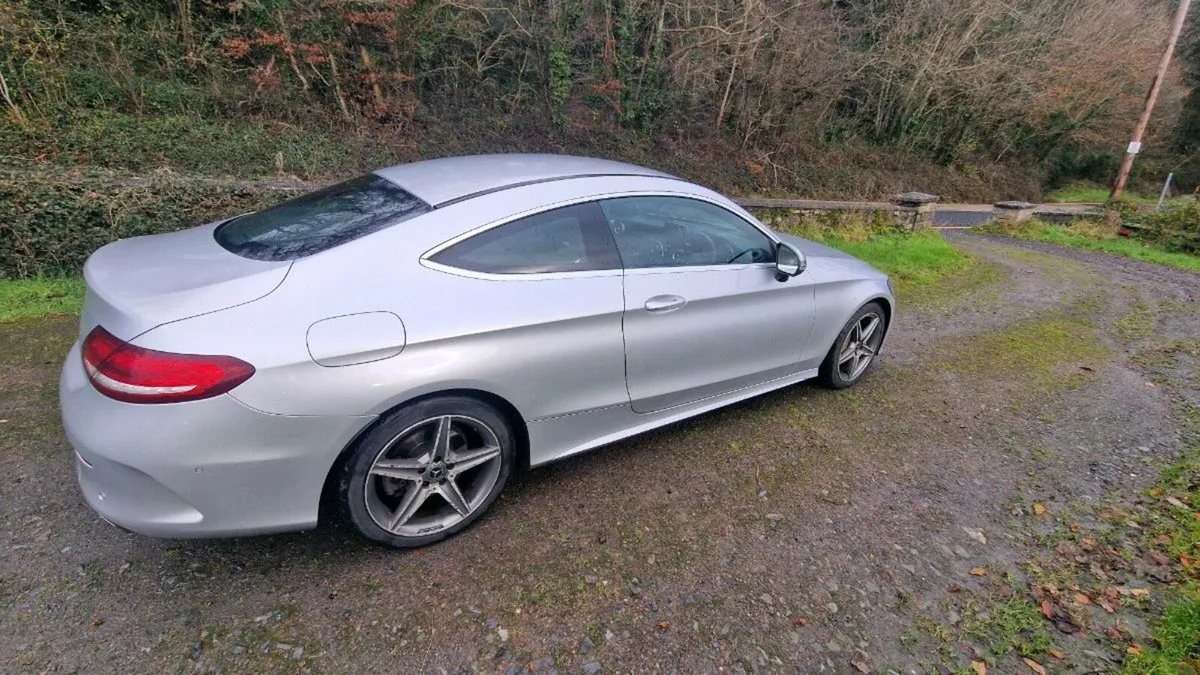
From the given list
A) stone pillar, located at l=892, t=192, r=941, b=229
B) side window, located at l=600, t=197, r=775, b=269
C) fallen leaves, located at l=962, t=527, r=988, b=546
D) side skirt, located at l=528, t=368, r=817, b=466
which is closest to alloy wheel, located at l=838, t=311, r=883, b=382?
side window, located at l=600, t=197, r=775, b=269

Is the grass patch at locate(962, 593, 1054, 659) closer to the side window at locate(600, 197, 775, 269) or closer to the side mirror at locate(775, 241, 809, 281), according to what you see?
the side mirror at locate(775, 241, 809, 281)

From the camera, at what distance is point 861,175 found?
17906 millimetres

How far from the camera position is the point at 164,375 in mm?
1794

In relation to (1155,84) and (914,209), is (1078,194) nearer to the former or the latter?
(1155,84)

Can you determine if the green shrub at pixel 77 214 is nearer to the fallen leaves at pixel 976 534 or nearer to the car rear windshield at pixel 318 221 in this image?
the car rear windshield at pixel 318 221

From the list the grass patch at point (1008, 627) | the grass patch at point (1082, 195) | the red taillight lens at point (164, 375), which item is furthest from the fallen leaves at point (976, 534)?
the grass patch at point (1082, 195)

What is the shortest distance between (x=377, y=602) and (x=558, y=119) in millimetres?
12301

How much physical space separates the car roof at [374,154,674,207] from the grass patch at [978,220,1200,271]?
492 inches

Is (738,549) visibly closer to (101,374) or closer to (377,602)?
(377,602)

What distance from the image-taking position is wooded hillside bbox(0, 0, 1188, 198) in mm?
8305

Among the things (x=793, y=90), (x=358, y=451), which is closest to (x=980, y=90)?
(x=793, y=90)

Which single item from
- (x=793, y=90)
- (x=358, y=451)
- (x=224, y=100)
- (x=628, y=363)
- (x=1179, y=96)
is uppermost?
(x=1179, y=96)

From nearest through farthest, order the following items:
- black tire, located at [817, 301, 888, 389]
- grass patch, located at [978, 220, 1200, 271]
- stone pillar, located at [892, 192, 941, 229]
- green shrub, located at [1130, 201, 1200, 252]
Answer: black tire, located at [817, 301, 888, 389] < stone pillar, located at [892, 192, 941, 229] < grass patch, located at [978, 220, 1200, 271] < green shrub, located at [1130, 201, 1200, 252]

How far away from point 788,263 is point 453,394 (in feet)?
6.77
